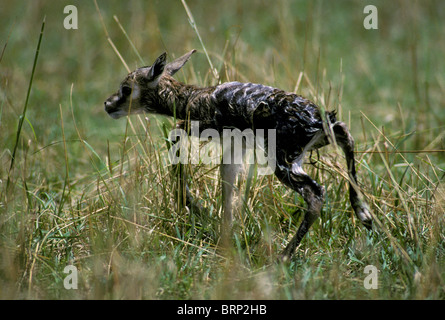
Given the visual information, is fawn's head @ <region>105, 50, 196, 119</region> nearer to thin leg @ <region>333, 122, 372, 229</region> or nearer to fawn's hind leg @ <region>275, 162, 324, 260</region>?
fawn's hind leg @ <region>275, 162, 324, 260</region>

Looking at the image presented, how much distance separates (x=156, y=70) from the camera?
327 cm

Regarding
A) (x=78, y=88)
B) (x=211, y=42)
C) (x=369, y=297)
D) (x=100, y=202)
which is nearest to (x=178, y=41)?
(x=211, y=42)

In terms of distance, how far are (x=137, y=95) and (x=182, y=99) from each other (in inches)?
10.9

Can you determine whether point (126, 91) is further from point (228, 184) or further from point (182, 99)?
point (228, 184)

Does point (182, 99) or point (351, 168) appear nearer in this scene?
point (351, 168)

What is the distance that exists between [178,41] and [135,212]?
432cm

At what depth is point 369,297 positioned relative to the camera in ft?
9.38

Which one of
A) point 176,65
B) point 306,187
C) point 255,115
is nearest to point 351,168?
point 306,187

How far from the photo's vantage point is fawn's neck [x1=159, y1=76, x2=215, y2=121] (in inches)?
128

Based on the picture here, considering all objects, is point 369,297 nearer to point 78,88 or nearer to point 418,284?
point 418,284

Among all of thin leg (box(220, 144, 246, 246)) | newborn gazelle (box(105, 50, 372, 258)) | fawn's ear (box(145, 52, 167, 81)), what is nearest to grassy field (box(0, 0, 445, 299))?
thin leg (box(220, 144, 246, 246))

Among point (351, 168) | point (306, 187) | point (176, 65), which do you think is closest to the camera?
point (306, 187)

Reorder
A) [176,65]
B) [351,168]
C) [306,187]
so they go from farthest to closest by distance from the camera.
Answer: [176,65] < [351,168] < [306,187]

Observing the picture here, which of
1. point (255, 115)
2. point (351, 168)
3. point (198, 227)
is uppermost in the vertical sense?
point (255, 115)
